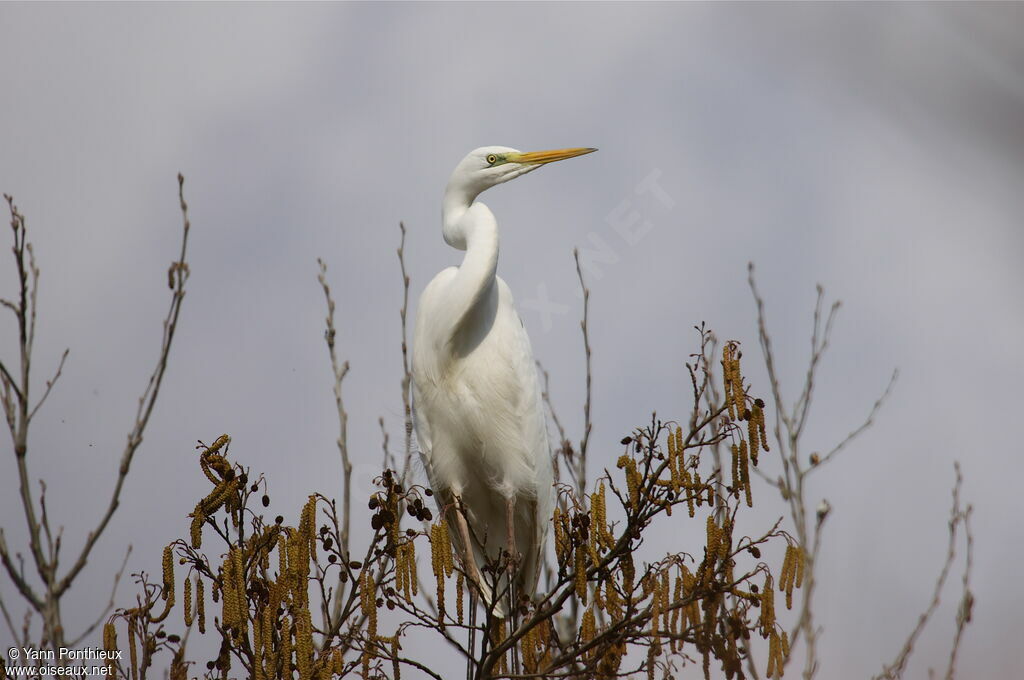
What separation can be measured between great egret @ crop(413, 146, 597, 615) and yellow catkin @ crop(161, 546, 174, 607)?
1.66 meters

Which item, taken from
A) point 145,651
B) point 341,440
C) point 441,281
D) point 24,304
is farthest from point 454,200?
point 145,651

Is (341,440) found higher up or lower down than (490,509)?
higher up

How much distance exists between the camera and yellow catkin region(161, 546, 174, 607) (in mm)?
3123

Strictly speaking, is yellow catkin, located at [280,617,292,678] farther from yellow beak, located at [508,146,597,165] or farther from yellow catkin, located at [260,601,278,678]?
yellow beak, located at [508,146,597,165]

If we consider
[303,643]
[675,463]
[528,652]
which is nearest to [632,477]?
[675,463]

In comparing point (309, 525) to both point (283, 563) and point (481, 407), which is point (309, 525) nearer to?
point (283, 563)

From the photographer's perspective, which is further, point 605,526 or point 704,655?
point 605,526

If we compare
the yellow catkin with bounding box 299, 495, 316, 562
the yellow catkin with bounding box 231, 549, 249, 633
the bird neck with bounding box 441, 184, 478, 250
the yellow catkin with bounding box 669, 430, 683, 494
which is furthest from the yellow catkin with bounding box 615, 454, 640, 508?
the bird neck with bounding box 441, 184, 478, 250

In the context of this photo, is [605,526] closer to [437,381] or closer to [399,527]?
[399,527]

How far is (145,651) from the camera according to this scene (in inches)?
138

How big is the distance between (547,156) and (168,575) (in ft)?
9.61

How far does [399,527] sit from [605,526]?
2.17 ft

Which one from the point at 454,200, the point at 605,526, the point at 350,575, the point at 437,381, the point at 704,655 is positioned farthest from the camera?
the point at 454,200

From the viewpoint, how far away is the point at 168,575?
3.12m
